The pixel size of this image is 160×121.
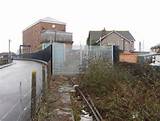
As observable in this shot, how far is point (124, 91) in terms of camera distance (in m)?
13.3

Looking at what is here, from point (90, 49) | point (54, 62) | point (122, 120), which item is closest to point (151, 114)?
point (122, 120)

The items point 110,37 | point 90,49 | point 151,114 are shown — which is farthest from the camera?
point 110,37

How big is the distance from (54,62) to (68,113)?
1629cm

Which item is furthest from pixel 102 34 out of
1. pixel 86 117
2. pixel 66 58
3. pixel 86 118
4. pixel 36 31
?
pixel 86 118

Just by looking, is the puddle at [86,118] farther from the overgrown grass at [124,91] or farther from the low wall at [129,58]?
the low wall at [129,58]

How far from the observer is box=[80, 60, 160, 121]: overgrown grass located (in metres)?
10.2

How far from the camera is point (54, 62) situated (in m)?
28.2

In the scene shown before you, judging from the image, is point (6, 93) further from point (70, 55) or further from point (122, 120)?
point (70, 55)

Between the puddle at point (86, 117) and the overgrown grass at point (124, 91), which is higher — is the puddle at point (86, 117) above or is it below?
below

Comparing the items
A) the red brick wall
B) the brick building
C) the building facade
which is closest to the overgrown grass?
the building facade

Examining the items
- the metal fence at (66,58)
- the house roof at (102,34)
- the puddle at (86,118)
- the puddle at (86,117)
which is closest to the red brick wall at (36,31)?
the house roof at (102,34)

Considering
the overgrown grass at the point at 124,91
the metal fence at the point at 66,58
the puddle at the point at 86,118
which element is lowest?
the puddle at the point at 86,118

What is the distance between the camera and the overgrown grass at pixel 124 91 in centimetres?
1022

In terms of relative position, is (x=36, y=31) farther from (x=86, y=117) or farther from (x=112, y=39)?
(x=86, y=117)
